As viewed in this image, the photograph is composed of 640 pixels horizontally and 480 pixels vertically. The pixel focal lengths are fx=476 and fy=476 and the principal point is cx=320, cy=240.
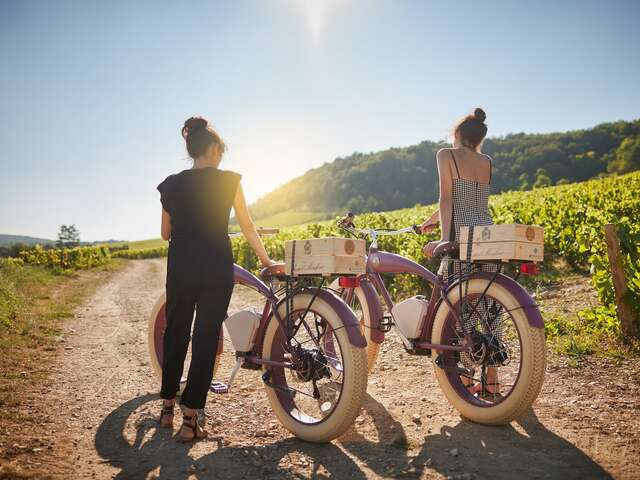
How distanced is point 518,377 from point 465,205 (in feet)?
4.85

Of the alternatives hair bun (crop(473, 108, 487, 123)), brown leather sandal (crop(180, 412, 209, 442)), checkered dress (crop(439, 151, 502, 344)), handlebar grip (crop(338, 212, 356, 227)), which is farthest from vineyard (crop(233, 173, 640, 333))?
brown leather sandal (crop(180, 412, 209, 442))

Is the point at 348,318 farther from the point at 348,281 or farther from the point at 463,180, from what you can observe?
the point at 463,180

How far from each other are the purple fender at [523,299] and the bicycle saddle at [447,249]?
0.35m

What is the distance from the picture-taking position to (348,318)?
3.41 m

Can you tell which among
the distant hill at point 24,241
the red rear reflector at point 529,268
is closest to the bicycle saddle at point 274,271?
the red rear reflector at point 529,268

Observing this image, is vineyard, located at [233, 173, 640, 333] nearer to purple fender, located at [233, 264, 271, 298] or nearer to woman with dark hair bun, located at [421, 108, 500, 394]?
woman with dark hair bun, located at [421, 108, 500, 394]

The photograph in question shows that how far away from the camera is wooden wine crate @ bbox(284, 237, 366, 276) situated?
134 inches

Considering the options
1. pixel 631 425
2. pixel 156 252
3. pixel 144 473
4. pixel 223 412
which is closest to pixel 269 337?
pixel 223 412

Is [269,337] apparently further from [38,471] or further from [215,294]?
[38,471]

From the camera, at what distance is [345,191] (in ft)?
356

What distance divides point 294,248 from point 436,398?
2132mm

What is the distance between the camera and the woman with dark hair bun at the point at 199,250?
11.8 ft

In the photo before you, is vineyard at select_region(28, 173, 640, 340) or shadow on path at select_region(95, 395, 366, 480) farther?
vineyard at select_region(28, 173, 640, 340)

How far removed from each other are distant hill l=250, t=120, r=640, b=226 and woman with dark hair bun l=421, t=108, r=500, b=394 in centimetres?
4128
